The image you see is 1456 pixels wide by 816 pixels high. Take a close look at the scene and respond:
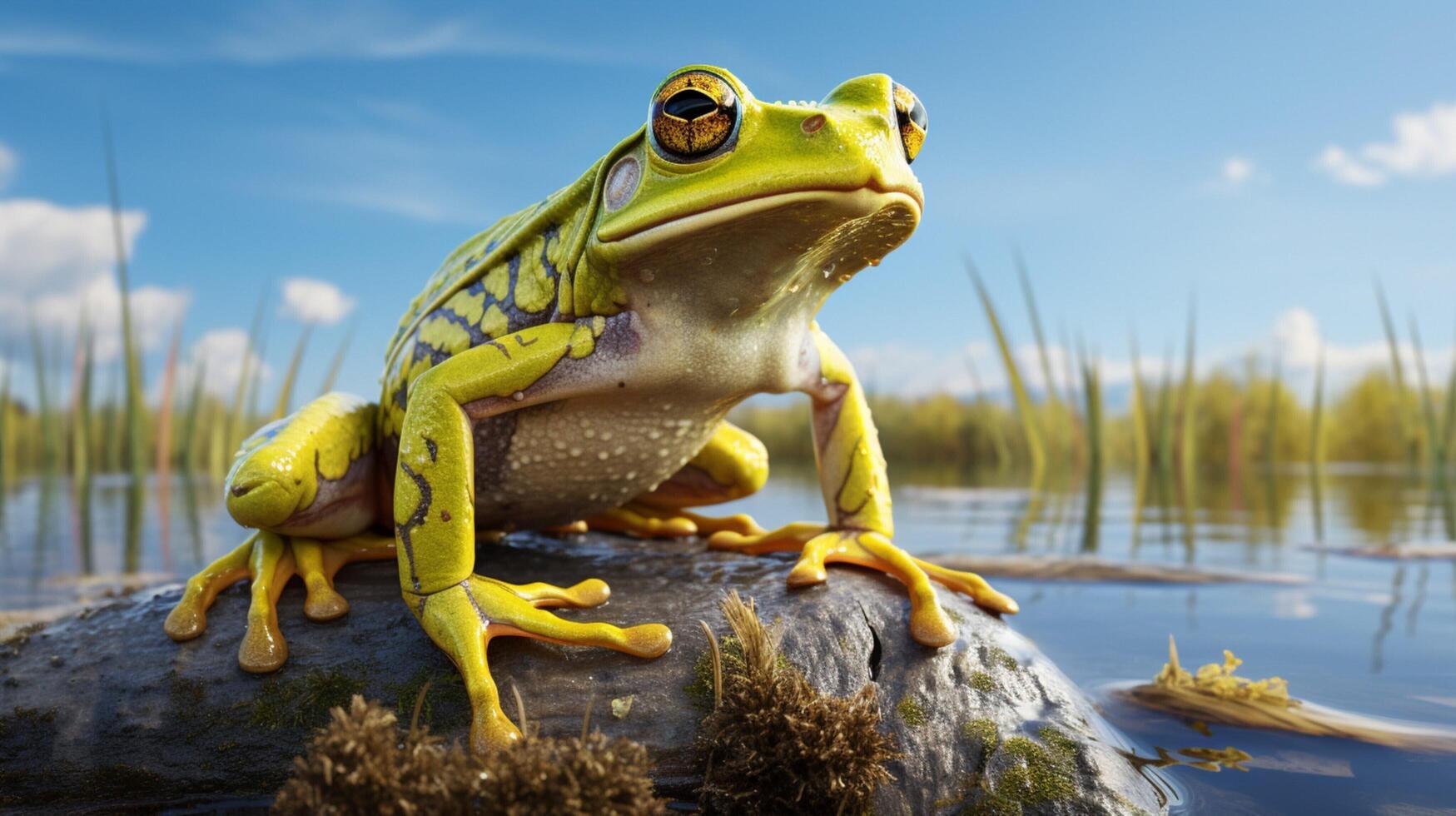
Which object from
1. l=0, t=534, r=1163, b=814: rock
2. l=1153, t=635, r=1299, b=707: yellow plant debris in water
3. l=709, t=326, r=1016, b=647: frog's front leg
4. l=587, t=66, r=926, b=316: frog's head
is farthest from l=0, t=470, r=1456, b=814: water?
l=587, t=66, r=926, b=316: frog's head

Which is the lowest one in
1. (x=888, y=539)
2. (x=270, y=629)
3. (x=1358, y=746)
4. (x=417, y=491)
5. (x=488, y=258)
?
(x=1358, y=746)

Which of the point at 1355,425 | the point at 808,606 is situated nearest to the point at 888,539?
the point at 808,606

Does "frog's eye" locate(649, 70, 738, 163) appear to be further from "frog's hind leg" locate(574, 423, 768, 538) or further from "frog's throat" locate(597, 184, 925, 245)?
"frog's hind leg" locate(574, 423, 768, 538)

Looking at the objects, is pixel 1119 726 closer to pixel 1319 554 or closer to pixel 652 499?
pixel 652 499

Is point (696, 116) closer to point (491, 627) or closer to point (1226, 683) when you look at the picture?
point (491, 627)

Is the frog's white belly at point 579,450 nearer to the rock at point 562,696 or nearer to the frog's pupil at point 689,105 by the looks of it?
the rock at point 562,696
